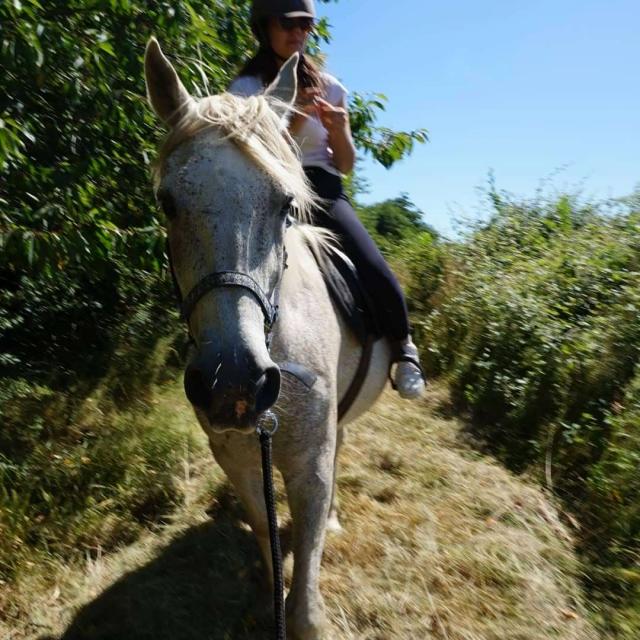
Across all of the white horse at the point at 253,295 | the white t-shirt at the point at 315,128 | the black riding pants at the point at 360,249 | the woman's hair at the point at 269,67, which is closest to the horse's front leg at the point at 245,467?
the white horse at the point at 253,295

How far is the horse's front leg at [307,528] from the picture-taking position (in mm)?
2215

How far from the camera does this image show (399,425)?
500cm

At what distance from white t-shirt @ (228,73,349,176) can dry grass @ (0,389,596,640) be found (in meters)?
2.25

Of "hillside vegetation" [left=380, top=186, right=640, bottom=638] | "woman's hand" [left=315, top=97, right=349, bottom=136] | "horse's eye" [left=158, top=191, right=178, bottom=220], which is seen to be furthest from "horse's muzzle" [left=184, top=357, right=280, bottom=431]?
"hillside vegetation" [left=380, top=186, right=640, bottom=638]

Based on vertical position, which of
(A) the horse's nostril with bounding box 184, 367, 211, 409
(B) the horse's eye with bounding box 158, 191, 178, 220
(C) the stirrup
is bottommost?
(A) the horse's nostril with bounding box 184, 367, 211, 409

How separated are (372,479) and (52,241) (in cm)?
273

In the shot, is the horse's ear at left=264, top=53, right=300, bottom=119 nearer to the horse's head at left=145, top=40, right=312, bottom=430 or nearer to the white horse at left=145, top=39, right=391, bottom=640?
the white horse at left=145, top=39, right=391, bottom=640

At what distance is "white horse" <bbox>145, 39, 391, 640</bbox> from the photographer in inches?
61.7

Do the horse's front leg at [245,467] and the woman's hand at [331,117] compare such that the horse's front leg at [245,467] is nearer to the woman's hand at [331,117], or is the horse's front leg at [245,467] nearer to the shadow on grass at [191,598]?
the shadow on grass at [191,598]

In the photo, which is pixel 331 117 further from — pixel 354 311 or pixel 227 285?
pixel 227 285

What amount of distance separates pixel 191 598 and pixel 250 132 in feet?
8.10

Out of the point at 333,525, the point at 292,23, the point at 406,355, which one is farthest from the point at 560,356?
the point at 292,23

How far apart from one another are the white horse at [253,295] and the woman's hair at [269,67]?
0.53m

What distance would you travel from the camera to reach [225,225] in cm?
165
